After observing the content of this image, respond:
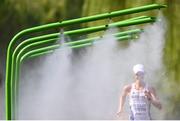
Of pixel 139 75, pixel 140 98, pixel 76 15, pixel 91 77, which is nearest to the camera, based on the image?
pixel 139 75

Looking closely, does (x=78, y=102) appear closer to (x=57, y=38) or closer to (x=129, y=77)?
(x=129, y=77)

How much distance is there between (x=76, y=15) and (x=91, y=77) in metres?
1.67

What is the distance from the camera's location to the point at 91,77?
14312mm

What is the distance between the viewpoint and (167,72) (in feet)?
42.8

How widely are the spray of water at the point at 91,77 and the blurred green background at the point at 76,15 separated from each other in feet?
1.06

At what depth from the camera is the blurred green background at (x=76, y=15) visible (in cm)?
1209

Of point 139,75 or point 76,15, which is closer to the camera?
point 139,75

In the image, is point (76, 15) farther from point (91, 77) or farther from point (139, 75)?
point (139, 75)

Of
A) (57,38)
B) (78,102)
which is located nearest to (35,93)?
(78,102)

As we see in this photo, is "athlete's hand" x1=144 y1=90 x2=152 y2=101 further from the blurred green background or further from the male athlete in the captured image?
the blurred green background

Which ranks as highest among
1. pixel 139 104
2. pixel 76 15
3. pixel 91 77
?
pixel 76 15

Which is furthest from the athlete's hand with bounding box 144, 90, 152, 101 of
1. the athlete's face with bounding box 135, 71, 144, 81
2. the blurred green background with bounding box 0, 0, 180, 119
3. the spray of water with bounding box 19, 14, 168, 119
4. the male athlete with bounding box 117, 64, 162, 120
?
the spray of water with bounding box 19, 14, 168, 119

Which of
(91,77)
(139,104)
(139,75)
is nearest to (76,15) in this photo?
(91,77)

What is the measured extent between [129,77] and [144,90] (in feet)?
15.2
